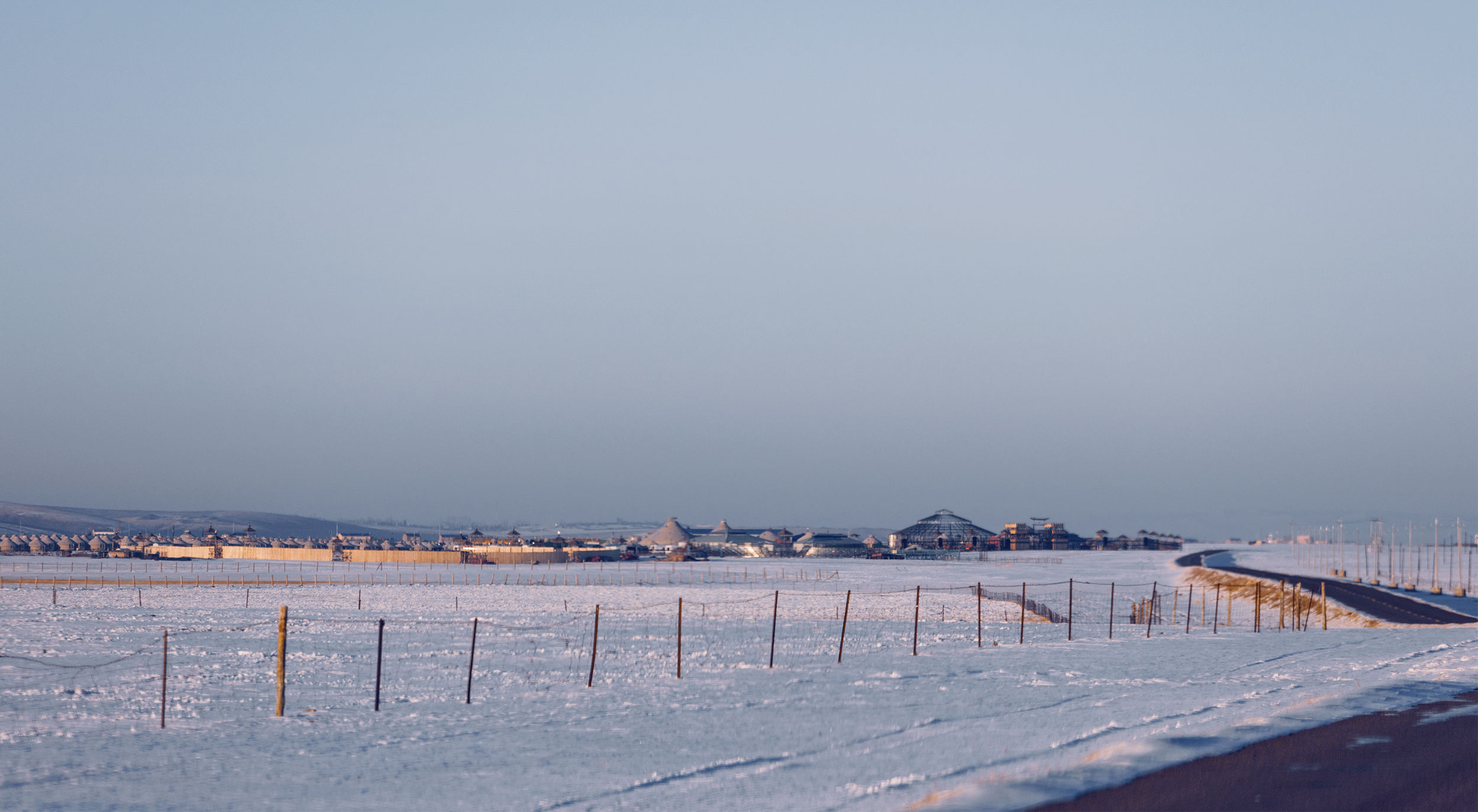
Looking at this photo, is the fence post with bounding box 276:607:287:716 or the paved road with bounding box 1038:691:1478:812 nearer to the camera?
the paved road with bounding box 1038:691:1478:812

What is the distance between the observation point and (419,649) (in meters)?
33.1

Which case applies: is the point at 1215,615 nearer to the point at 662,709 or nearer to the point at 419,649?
the point at 419,649

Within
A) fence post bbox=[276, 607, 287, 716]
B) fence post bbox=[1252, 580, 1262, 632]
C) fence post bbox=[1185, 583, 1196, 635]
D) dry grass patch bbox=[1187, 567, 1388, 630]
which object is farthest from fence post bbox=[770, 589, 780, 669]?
dry grass patch bbox=[1187, 567, 1388, 630]

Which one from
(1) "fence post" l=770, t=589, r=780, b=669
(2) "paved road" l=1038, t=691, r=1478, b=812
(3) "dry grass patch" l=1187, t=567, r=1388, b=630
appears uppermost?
(2) "paved road" l=1038, t=691, r=1478, b=812

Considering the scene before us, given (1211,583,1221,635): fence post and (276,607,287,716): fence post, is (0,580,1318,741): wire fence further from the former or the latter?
(1211,583,1221,635): fence post

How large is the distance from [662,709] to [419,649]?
14.6m

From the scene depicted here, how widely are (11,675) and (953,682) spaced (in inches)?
845

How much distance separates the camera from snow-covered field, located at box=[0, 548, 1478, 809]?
1414 cm

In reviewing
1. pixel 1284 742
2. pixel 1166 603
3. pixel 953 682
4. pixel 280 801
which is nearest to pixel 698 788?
pixel 280 801

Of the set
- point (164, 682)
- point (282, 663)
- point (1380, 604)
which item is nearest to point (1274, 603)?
point (1380, 604)

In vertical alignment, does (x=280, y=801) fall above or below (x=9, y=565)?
above

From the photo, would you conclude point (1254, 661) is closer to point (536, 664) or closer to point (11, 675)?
point (536, 664)

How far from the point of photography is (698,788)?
14.0 m

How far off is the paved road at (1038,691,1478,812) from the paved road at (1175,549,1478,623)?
3358cm
